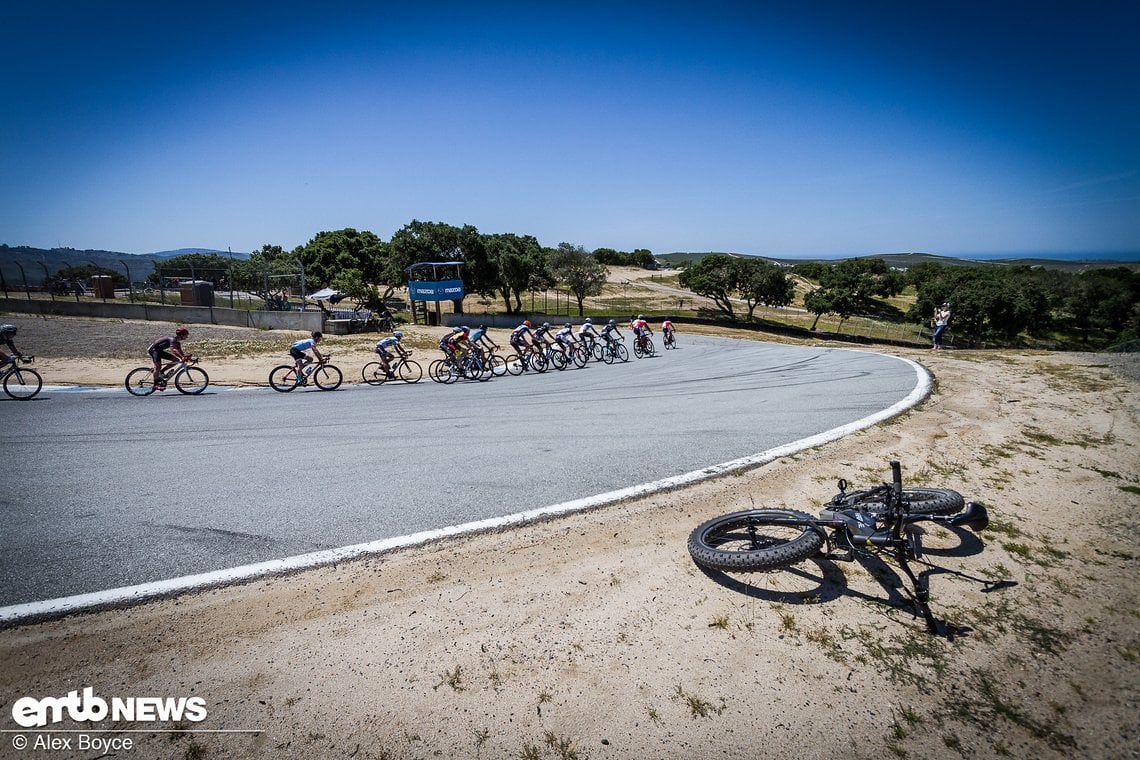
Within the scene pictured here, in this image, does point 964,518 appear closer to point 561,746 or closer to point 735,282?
point 561,746

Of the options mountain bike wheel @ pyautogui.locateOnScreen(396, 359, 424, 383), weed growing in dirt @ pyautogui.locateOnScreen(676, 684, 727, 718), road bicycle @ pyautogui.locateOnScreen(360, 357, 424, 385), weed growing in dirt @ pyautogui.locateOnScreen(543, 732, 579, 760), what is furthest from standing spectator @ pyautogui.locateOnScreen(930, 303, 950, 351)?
weed growing in dirt @ pyautogui.locateOnScreen(543, 732, 579, 760)

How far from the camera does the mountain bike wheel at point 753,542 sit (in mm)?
3541

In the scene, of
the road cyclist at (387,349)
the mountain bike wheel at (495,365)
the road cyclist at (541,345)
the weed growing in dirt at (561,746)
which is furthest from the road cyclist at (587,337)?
the weed growing in dirt at (561,746)

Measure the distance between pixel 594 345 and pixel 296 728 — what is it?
Answer: 18.4 m

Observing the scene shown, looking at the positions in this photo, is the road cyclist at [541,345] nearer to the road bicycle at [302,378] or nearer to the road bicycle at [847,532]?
the road bicycle at [302,378]

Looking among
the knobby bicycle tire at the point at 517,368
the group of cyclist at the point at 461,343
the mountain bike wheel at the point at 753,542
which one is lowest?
the knobby bicycle tire at the point at 517,368

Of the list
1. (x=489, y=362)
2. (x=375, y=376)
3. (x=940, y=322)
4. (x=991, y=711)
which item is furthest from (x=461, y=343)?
(x=940, y=322)

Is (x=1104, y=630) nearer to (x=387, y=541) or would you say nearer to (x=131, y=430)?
(x=387, y=541)

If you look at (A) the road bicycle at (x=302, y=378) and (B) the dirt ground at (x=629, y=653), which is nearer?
(B) the dirt ground at (x=629, y=653)

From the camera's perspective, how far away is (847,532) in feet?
12.4

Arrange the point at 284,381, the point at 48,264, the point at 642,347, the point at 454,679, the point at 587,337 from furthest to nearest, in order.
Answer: the point at 48,264 < the point at 642,347 < the point at 587,337 < the point at 284,381 < the point at 454,679

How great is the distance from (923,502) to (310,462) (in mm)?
6866

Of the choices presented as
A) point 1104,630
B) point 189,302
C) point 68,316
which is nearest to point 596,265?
point 189,302

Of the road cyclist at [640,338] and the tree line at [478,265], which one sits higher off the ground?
the tree line at [478,265]
